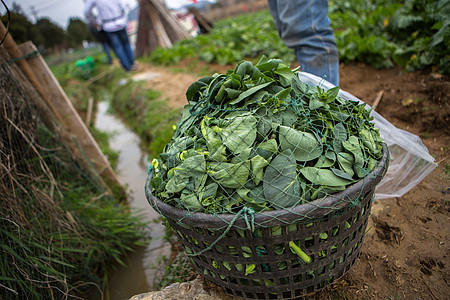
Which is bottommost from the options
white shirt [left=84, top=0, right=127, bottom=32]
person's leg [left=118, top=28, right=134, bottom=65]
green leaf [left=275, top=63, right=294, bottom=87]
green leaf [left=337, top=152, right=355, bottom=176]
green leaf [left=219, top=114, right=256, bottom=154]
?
green leaf [left=337, top=152, right=355, bottom=176]

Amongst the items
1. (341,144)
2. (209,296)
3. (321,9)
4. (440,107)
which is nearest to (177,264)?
(209,296)

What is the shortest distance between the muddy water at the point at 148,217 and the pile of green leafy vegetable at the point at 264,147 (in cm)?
49

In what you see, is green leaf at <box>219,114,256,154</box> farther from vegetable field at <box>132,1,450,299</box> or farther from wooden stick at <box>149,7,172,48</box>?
wooden stick at <box>149,7,172,48</box>

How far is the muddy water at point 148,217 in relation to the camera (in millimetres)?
2190

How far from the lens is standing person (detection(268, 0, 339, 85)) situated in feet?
6.83

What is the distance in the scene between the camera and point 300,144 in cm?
115

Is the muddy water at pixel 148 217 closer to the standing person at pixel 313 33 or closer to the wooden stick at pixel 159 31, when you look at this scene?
the standing person at pixel 313 33

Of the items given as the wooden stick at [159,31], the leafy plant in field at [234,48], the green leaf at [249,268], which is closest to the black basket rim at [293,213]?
the green leaf at [249,268]

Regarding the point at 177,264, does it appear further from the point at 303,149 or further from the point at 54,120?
the point at 54,120

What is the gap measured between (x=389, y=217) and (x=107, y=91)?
761cm

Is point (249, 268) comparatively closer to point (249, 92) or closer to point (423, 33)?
point (249, 92)

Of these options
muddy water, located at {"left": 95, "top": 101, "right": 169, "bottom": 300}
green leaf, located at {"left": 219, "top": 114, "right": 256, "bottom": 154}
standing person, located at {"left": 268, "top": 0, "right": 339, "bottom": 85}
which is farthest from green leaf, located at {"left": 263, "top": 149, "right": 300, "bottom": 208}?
standing person, located at {"left": 268, "top": 0, "right": 339, "bottom": 85}

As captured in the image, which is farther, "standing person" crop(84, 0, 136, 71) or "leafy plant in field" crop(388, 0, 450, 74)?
"standing person" crop(84, 0, 136, 71)

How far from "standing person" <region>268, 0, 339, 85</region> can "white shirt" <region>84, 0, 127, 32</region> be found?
5.30m
